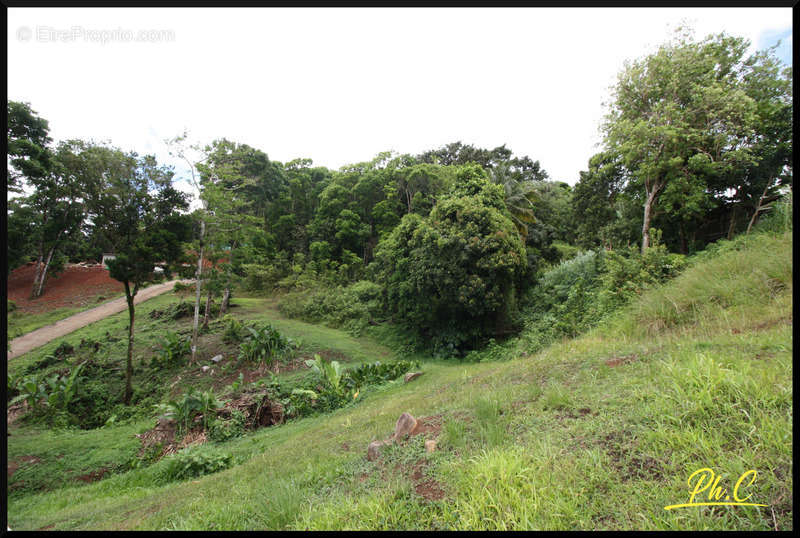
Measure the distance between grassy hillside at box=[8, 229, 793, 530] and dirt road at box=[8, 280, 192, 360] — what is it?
11.6 metres

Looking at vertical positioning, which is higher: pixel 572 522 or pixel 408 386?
pixel 572 522

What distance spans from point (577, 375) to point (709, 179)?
11.2 metres

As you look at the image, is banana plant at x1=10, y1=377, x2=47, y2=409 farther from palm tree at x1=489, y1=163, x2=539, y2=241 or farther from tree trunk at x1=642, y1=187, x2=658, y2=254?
tree trunk at x1=642, y1=187, x2=658, y2=254

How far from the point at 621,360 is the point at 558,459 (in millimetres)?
2332

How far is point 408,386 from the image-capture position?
23.1 ft

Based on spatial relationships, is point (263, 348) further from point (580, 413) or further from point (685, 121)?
point (685, 121)

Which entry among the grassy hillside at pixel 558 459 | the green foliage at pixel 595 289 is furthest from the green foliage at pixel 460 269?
the grassy hillside at pixel 558 459

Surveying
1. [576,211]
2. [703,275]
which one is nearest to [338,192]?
[576,211]

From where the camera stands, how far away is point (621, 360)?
3621 millimetres

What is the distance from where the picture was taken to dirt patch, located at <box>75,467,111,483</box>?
4793mm

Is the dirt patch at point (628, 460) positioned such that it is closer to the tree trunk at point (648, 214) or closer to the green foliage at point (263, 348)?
the green foliage at point (263, 348)
